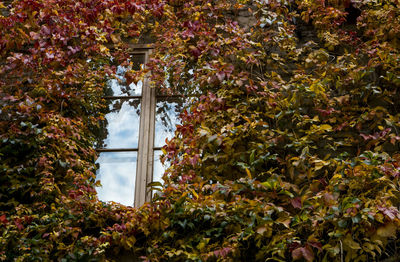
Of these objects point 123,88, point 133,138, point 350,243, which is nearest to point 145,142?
point 133,138

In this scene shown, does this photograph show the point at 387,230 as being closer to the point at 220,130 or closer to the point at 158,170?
the point at 220,130

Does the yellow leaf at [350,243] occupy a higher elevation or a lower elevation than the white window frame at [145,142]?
lower

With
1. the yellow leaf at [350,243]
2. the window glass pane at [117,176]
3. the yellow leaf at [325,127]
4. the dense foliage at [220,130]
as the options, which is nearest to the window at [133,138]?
the window glass pane at [117,176]

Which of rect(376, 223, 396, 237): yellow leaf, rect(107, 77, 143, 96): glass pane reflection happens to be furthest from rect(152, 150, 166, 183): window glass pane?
rect(376, 223, 396, 237): yellow leaf

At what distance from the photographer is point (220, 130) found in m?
3.84

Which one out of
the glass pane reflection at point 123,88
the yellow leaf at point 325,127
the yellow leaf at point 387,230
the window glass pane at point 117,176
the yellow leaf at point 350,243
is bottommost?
the yellow leaf at point 350,243

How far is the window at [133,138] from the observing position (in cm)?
396

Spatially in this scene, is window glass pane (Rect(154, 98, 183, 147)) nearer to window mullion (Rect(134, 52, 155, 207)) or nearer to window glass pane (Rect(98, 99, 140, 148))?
window mullion (Rect(134, 52, 155, 207))

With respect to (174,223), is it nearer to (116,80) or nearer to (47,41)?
(116,80)

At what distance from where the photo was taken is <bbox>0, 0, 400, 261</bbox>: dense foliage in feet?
10.9

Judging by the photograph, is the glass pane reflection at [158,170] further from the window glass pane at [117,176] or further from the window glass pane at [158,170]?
the window glass pane at [117,176]

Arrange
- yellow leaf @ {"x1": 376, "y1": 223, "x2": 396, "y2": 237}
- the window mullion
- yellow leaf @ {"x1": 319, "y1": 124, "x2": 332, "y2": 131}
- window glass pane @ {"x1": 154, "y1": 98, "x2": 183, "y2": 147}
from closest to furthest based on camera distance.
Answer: yellow leaf @ {"x1": 376, "y1": 223, "x2": 396, "y2": 237} → yellow leaf @ {"x1": 319, "y1": 124, "x2": 332, "y2": 131} → the window mullion → window glass pane @ {"x1": 154, "y1": 98, "x2": 183, "y2": 147}

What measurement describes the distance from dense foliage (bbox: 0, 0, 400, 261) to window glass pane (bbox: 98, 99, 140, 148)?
12 centimetres

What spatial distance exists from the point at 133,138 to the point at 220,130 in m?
0.84
